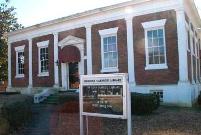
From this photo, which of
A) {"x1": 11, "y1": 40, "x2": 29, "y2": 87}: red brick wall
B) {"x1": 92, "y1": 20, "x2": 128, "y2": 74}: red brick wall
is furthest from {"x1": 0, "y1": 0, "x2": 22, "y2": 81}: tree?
{"x1": 92, "y1": 20, "x2": 128, "y2": 74}: red brick wall

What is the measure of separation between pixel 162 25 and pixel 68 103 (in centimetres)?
708

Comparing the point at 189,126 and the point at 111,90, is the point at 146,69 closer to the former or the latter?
the point at 189,126

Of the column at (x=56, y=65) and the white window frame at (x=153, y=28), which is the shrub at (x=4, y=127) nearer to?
the white window frame at (x=153, y=28)

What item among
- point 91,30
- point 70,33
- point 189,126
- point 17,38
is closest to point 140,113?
point 189,126

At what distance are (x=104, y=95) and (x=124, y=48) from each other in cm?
1127

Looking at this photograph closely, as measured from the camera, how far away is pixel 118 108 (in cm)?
834

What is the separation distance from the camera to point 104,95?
8727mm

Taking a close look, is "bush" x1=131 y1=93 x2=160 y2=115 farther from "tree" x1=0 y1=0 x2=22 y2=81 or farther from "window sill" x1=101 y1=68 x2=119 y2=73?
"tree" x1=0 y1=0 x2=22 y2=81

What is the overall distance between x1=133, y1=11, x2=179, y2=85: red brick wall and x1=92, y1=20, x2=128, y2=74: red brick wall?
0.78 m

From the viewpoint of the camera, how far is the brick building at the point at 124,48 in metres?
17.8

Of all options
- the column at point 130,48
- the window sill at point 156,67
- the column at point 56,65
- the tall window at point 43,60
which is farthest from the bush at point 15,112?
the tall window at point 43,60

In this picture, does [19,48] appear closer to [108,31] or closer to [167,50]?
[108,31]

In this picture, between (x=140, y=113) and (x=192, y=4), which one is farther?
(x=192, y=4)

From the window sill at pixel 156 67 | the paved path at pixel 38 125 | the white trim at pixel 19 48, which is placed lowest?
the paved path at pixel 38 125
